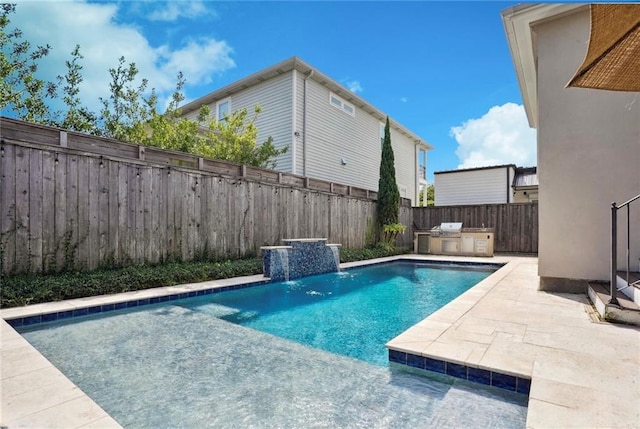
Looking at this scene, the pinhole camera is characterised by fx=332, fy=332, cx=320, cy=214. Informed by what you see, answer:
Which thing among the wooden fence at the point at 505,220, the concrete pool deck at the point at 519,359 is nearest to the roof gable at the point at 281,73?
the wooden fence at the point at 505,220

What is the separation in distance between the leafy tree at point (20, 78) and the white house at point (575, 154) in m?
11.8

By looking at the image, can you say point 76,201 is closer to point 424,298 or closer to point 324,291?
point 324,291

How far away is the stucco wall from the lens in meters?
4.55

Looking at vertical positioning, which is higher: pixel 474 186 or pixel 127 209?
pixel 474 186

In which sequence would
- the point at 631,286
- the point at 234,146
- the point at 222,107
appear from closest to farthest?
the point at 631,286
the point at 234,146
the point at 222,107

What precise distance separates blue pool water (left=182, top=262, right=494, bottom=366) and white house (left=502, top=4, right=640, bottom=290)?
193 centimetres

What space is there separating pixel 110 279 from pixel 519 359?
5571 millimetres

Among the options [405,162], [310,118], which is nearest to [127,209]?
[310,118]

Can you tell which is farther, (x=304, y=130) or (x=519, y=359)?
(x=304, y=130)

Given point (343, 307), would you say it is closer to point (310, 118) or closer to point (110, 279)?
point (110, 279)

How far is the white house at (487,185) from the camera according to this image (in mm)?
15570

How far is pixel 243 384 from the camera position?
2586mm

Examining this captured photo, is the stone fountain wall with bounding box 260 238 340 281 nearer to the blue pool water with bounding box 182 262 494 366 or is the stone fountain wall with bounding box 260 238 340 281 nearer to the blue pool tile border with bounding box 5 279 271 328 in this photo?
the blue pool water with bounding box 182 262 494 366

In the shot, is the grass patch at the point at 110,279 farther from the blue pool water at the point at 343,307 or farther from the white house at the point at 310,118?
the white house at the point at 310,118
